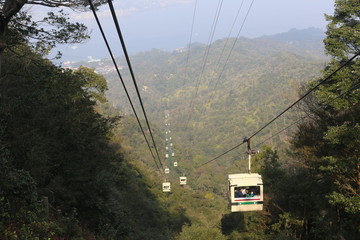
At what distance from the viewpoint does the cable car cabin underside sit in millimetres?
12680

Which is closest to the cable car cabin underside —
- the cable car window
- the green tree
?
the cable car window

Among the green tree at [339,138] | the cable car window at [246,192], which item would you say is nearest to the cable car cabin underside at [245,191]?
the cable car window at [246,192]

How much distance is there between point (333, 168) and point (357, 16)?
30.2ft

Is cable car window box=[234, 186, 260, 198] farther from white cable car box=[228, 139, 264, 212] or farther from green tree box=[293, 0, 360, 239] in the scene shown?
green tree box=[293, 0, 360, 239]

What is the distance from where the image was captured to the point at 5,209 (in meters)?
7.47

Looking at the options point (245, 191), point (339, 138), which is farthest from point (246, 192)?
point (339, 138)

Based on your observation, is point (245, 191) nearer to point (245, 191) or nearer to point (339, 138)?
point (245, 191)

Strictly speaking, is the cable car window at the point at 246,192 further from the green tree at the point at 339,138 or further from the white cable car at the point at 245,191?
the green tree at the point at 339,138

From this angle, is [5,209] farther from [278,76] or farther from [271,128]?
[278,76]

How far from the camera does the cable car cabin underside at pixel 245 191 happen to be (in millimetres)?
12680

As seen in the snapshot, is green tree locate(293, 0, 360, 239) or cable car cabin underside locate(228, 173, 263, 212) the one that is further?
green tree locate(293, 0, 360, 239)

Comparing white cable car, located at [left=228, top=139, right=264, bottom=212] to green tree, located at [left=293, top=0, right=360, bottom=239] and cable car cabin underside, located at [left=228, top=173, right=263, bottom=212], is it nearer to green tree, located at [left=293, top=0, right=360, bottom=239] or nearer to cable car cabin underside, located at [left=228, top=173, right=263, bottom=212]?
cable car cabin underside, located at [left=228, top=173, right=263, bottom=212]

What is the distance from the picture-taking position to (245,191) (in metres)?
12.8

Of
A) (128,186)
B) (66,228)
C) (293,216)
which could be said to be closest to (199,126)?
(128,186)
